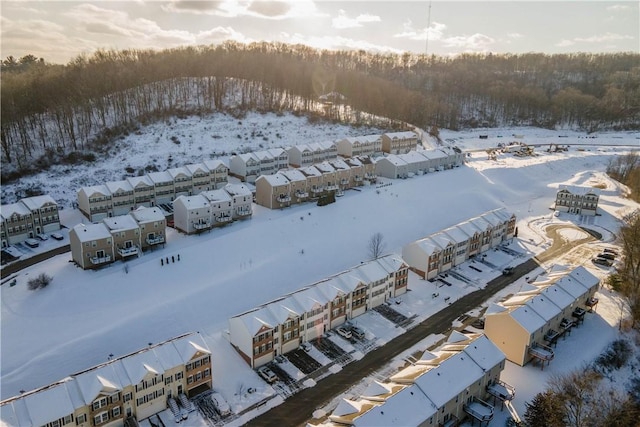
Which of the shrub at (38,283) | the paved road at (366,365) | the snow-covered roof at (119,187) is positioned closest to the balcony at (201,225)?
the snow-covered roof at (119,187)

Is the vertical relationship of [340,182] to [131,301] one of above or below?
above

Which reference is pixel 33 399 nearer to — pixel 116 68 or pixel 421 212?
pixel 421 212

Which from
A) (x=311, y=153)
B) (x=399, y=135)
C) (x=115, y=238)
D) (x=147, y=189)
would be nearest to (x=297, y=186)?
(x=311, y=153)

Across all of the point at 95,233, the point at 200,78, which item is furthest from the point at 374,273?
the point at 200,78

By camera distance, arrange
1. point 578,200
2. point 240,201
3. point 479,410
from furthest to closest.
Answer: point 578,200 < point 240,201 < point 479,410

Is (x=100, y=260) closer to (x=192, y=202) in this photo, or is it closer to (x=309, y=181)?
(x=192, y=202)
